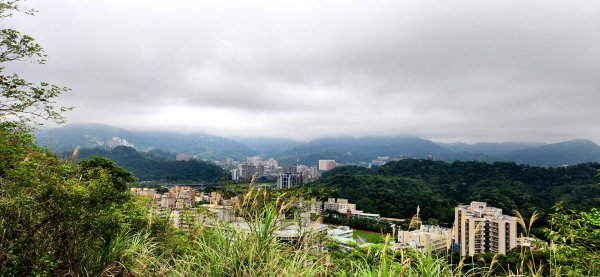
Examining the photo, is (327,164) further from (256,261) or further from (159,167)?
(256,261)

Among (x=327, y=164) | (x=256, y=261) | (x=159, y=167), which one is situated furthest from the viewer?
(x=327, y=164)

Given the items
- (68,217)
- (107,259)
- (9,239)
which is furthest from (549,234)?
(9,239)

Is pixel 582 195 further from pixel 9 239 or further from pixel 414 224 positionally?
pixel 9 239

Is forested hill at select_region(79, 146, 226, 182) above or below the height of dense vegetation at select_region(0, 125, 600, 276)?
below

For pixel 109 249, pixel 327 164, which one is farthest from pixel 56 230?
pixel 327 164

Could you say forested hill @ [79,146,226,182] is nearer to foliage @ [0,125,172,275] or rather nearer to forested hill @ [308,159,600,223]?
forested hill @ [308,159,600,223]

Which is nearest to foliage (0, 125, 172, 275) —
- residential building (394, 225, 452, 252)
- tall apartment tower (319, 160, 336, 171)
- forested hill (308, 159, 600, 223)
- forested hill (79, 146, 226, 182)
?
residential building (394, 225, 452, 252)

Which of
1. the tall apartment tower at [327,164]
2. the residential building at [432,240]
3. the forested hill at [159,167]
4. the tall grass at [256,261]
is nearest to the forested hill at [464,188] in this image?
the forested hill at [159,167]

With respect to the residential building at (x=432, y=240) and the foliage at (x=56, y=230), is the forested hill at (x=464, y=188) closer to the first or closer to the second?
the residential building at (x=432, y=240)
